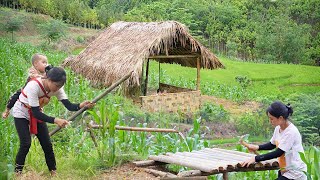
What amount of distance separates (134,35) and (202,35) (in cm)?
2330

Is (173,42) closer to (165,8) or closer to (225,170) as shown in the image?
(225,170)

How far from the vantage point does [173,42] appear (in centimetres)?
1123

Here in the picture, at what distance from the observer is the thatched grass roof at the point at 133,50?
10.5 metres

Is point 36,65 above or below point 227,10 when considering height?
below

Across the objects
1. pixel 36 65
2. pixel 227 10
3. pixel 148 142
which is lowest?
pixel 148 142

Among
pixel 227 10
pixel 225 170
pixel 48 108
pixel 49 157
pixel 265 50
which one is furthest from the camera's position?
pixel 227 10

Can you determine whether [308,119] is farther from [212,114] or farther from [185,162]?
[185,162]

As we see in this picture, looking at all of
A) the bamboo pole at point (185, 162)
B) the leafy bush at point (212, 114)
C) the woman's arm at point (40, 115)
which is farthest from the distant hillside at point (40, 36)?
the woman's arm at point (40, 115)

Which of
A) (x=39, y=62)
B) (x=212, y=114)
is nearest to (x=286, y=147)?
(x=39, y=62)

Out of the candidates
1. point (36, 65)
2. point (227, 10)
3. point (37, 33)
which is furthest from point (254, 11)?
point (36, 65)

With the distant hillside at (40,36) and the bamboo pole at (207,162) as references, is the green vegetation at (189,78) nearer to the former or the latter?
the distant hillside at (40,36)

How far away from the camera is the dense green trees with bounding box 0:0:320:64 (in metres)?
30.7

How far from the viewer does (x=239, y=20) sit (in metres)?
34.2

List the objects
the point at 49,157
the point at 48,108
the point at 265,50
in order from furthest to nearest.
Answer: the point at 265,50
the point at 48,108
the point at 49,157
